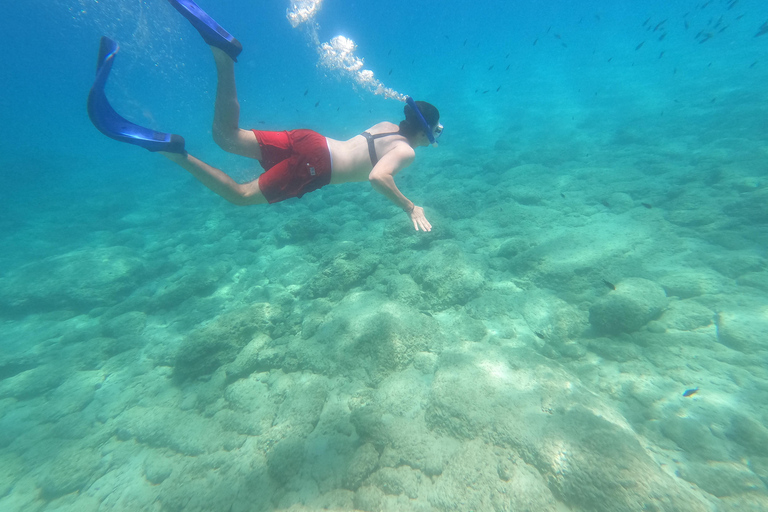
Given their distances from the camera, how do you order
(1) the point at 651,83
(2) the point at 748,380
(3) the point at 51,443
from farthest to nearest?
1. (1) the point at 651,83
2. (3) the point at 51,443
3. (2) the point at 748,380

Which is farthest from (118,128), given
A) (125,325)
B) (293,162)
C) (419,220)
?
(125,325)

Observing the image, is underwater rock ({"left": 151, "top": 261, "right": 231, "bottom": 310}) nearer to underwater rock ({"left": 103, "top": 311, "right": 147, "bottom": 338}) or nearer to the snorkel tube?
underwater rock ({"left": 103, "top": 311, "right": 147, "bottom": 338})

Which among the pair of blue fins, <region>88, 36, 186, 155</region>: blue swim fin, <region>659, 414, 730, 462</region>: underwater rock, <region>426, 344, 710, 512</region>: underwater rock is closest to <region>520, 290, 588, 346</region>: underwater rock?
<region>426, 344, 710, 512</region>: underwater rock

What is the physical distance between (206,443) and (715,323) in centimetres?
671

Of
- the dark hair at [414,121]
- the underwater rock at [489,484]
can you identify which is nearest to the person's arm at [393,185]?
the dark hair at [414,121]

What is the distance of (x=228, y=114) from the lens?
3.79 meters

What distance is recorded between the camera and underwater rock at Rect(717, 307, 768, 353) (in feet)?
11.0

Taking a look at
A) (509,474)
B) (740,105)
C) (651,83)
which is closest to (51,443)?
(509,474)

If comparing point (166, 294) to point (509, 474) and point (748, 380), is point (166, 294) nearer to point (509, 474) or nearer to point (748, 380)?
point (509, 474)

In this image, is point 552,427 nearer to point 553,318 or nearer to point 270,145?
point 553,318

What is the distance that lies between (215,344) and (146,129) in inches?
132

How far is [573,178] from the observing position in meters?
9.36

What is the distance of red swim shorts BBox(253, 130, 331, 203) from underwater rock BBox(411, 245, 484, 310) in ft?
8.22

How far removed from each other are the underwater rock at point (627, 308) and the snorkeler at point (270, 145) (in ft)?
9.47
